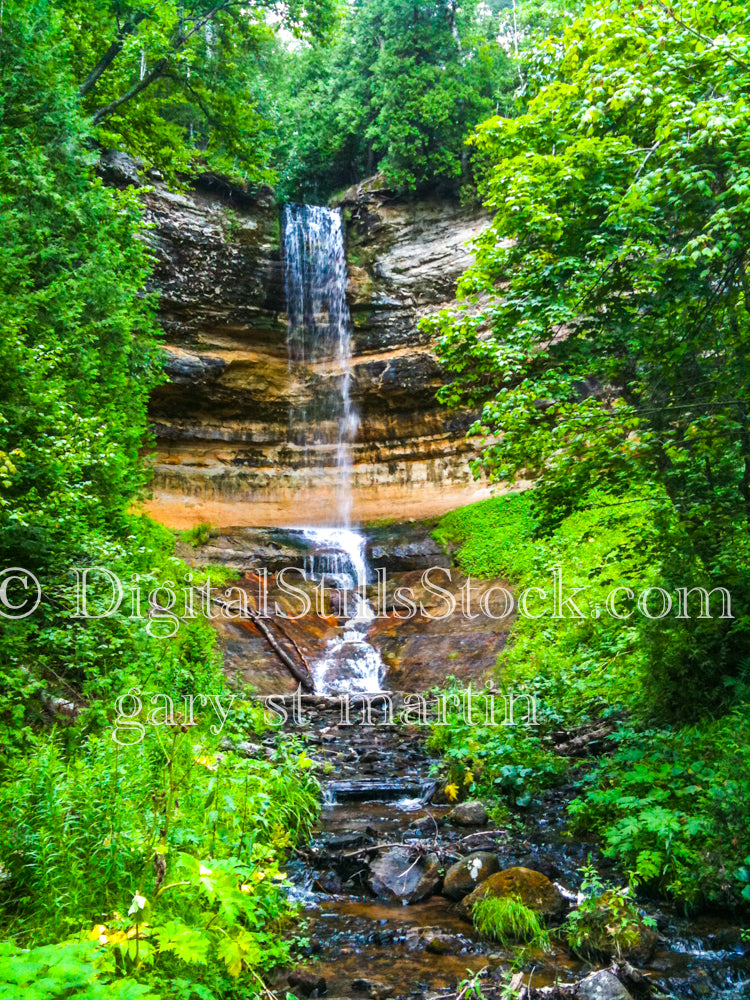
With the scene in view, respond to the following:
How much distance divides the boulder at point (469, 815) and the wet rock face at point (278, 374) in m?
14.4

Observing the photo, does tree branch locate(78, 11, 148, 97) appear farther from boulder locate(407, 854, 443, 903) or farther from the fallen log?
boulder locate(407, 854, 443, 903)

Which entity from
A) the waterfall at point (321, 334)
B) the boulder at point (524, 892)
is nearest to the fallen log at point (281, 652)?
the boulder at point (524, 892)

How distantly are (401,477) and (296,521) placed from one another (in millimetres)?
3682

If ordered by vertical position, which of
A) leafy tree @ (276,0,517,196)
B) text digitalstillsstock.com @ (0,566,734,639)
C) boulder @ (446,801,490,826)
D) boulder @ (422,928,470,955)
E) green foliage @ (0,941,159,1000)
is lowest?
boulder @ (422,928,470,955)

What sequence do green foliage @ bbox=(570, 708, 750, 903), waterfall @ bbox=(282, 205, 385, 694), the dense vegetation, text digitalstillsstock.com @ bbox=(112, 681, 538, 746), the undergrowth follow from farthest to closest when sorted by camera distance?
waterfall @ bbox=(282, 205, 385, 694) < text digitalstillsstock.com @ bbox=(112, 681, 538, 746) < the dense vegetation < the undergrowth < green foliage @ bbox=(570, 708, 750, 903)

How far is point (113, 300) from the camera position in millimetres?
8555

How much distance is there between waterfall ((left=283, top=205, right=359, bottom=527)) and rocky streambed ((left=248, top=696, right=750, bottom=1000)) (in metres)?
15.7

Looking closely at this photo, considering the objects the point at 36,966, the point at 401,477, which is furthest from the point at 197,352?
the point at 36,966

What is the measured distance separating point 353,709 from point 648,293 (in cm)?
784

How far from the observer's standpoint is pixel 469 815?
559 centimetres

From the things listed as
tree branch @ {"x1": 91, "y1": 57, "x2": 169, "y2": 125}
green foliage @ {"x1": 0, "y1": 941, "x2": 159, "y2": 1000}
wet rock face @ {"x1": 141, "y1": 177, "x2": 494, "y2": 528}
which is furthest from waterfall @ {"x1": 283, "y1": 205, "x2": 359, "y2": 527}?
green foliage @ {"x1": 0, "y1": 941, "x2": 159, "y2": 1000}

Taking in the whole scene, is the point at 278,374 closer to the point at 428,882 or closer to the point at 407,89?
the point at 407,89

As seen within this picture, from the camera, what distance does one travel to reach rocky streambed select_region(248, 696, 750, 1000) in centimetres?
331

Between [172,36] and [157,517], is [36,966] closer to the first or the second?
[172,36]
